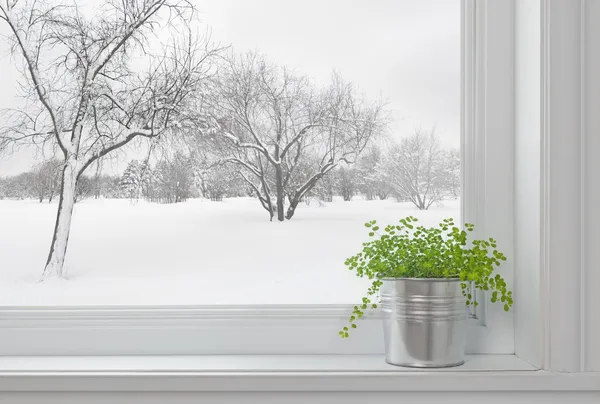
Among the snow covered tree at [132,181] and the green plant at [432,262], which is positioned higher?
the snow covered tree at [132,181]

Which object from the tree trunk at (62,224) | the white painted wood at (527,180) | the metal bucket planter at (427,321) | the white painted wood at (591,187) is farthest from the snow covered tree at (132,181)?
the white painted wood at (591,187)

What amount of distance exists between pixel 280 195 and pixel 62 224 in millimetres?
536

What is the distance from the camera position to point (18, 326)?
1699 millimetres

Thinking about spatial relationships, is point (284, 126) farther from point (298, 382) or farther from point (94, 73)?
point (298, 382)

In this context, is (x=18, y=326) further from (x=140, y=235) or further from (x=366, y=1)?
(x=366, y=1)

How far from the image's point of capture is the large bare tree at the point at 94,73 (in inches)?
70.3

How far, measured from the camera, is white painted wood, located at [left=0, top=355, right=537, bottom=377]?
1.51 m

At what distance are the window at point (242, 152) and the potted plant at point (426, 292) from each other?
157 mm

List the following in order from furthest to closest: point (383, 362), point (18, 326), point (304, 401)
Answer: point (18, 326), point (383, 362), point (304, 401)

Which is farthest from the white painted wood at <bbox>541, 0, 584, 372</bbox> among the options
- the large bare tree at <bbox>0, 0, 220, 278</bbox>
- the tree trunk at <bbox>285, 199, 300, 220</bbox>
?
the large bare tree at <bbox>0, 0, 220, 278</bbox>

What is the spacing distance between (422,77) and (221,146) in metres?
0.52

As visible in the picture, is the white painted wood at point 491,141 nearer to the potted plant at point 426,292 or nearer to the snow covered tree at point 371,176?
the potted plant at point 426,292

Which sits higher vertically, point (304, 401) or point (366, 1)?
point (366, 1)

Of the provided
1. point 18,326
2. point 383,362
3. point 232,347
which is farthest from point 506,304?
point 18,326
